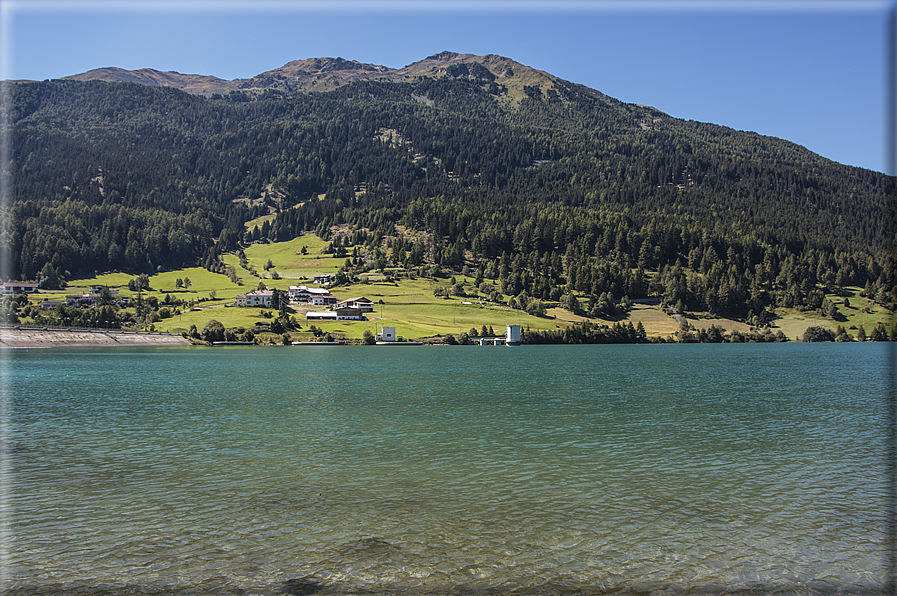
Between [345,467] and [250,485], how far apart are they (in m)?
4.29

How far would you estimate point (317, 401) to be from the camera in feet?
162

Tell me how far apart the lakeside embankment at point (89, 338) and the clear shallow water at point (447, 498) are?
120825 mm

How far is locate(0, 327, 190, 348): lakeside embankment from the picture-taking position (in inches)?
5876

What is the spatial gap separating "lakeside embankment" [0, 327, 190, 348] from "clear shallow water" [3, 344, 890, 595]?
4757 inches

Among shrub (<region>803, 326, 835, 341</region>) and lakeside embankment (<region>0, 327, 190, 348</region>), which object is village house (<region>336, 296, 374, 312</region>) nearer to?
lakeside embankment (<region>0, 327, 190, 348</region>)

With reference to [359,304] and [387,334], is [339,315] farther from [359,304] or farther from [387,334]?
[387,334]

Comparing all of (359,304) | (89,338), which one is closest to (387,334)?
(359,304)

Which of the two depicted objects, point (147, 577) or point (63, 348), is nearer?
point (147, 577)

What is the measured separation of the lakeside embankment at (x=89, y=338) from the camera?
149250 mm

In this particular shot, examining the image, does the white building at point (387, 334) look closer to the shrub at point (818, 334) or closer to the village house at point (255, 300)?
the village house at point (255, 300)

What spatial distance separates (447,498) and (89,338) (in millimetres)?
167549

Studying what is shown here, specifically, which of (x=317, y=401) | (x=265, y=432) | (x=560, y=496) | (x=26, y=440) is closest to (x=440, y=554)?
(x=560, y=496)

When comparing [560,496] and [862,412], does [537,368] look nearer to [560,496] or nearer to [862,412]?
[862,412]

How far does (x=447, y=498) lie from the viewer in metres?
20.8
